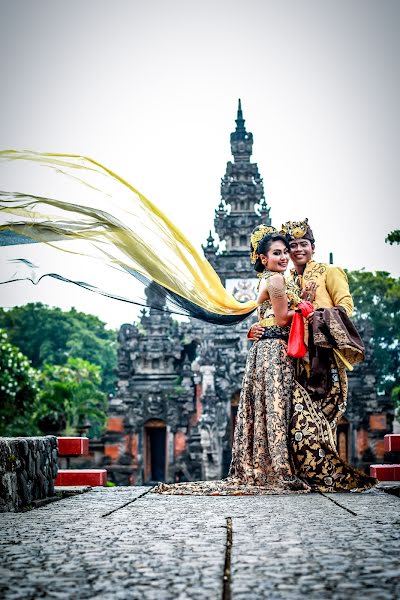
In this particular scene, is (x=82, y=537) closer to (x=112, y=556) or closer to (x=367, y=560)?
(x=112, y=556)

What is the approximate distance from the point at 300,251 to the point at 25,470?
322cm

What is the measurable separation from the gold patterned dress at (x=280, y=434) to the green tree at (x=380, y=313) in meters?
36.5

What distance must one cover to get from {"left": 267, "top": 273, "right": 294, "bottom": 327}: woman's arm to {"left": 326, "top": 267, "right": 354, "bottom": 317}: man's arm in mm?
469

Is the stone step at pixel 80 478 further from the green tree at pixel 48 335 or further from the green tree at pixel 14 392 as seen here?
the green tree at pixel 48 335

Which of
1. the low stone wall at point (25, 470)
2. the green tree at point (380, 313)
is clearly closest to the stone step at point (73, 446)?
the low stone wall at point (25, 470)

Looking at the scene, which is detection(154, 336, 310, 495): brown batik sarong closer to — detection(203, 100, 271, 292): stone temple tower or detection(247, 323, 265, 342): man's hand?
detection(247, 323, 265, 342): man's hand

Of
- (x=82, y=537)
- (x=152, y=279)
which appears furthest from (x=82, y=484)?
→ (x=82, y=537)

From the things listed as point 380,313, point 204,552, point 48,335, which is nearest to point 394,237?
point 204,552

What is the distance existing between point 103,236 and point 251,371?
71.6 inches

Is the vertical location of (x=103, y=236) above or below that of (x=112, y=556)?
above

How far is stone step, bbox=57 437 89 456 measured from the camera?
8109 millimetres

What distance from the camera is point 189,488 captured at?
641 cm

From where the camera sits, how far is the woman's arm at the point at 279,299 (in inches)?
257

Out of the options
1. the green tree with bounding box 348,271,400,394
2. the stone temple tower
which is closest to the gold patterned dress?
the stone temple tower
